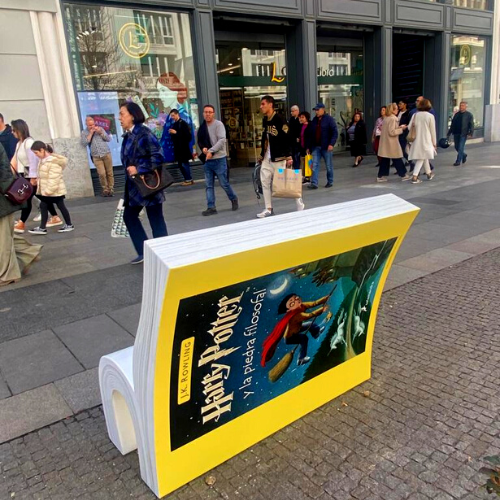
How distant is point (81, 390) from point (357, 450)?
1.80 meters

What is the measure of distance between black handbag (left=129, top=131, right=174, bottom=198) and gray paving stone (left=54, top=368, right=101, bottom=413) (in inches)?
93.8

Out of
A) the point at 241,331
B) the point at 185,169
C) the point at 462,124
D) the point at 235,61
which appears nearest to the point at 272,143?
the point at 241,331

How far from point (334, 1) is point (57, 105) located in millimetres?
9638

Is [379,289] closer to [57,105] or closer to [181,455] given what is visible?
[181,455]

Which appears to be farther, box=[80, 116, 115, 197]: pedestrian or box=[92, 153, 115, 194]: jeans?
box=[92, 153, 115, 194]: jeans

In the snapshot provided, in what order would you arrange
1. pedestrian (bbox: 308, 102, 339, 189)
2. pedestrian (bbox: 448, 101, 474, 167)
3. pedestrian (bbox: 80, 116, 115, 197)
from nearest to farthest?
1. pedestrian (bbox: 308, 102, 339, 189)
2. pedestrian (bbox: 80, 116, 115, 197)
3. pedestrian (bbox: 448, 101, 474, 167)

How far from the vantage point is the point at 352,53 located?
1864cm

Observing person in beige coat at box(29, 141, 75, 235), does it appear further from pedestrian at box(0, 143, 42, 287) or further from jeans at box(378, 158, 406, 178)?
jeans at box(378, 158, 406, 178)

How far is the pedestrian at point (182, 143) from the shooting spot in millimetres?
12547

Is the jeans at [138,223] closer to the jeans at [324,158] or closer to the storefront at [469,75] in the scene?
the jeans at [324,158]

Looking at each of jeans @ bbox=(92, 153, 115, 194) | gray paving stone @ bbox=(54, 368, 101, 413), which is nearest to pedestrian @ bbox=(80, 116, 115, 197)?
jeans @ bbox=(92, 153, 115, 194)

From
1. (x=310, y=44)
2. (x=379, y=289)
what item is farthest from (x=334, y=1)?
(x=379, y=289)

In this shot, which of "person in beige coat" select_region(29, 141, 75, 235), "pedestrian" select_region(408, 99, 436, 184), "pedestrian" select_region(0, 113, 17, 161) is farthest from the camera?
"pedestrian" select_region(408, 99, 436, 184)

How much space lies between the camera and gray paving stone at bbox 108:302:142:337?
4.11 metres
